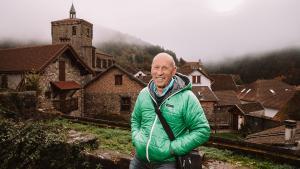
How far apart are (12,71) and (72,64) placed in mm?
4784

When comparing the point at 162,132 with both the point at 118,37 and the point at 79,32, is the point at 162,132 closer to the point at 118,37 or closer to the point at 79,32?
the point at 79,32

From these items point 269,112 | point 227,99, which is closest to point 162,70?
point 227,99

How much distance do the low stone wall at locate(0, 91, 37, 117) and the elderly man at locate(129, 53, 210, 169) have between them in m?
5.20

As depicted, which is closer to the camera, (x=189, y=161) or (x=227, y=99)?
(x=189, y=161)

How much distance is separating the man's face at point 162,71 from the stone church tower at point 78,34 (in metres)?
52.0

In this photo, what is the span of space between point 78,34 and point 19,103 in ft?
161

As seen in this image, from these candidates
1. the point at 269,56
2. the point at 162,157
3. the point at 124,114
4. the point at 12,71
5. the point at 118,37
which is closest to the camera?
the point at 162,157

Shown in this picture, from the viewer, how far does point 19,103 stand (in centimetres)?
717

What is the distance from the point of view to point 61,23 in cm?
5494

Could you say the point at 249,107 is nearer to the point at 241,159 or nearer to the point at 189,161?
the point at 241,159

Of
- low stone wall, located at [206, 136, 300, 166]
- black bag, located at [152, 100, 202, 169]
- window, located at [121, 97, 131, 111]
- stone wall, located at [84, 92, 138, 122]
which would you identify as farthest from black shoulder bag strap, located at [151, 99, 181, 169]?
window, located at [121, 97, 131, 111]

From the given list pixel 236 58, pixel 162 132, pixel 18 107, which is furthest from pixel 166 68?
pixel 236 58

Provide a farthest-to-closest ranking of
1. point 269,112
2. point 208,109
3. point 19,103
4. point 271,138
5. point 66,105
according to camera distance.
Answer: point 269,112, point 208,109, point 66,105, point 271,138, point 19,103

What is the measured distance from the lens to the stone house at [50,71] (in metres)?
21.3
